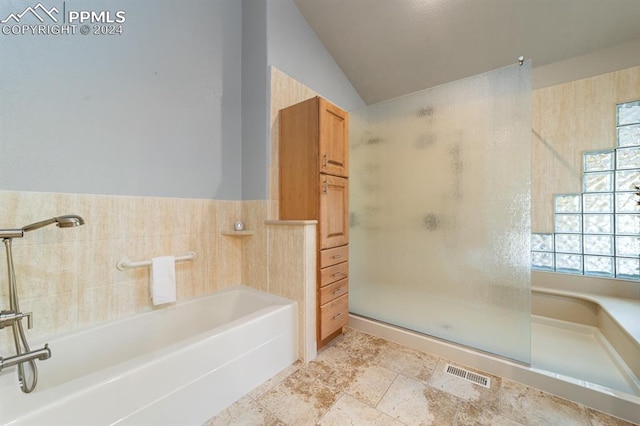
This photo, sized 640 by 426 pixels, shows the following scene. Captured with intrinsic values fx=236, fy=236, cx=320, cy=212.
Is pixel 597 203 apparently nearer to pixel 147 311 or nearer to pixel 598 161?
pixel 598 161

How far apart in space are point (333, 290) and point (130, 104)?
195 centimetres

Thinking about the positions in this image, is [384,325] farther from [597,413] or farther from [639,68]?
[639,68]

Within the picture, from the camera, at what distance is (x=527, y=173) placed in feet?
4.85

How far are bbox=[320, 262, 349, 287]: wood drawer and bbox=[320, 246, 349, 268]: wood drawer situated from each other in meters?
0.04

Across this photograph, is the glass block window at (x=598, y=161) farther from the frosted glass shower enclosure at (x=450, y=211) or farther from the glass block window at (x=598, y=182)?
the frosted glass shower enclosure at (x=450, y=211)

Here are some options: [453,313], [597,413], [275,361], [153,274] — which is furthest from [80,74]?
[597,413]

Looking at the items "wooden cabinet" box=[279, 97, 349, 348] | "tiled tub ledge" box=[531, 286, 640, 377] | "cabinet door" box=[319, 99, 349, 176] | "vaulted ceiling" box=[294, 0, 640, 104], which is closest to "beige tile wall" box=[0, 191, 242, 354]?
"wooden cabinet" box=[279, 97, 349, 348]

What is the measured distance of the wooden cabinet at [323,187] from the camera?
181 centimetres

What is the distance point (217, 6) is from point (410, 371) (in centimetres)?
324

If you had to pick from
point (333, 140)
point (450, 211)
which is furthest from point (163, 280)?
point (450, 211)

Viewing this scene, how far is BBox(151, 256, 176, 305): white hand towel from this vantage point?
1.58 meters

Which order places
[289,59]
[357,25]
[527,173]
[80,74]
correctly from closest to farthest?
[80,74], [527,173], [289,59], [357,25]

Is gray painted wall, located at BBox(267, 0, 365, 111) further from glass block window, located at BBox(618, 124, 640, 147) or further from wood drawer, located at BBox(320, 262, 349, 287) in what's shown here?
glass block window, located at BBox(618, 124, 640, 147)

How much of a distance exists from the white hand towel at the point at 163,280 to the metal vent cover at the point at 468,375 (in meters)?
1.95
